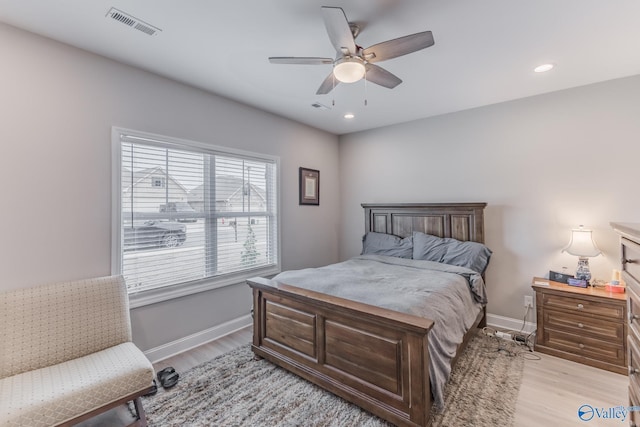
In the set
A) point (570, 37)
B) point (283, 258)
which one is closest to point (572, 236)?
point (570, 37)

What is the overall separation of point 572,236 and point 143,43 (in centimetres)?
411

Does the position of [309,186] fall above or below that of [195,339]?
above

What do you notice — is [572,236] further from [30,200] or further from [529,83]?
[30,200]

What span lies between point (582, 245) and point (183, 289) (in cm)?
384

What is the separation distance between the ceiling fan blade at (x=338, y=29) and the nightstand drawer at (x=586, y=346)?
3.05 m

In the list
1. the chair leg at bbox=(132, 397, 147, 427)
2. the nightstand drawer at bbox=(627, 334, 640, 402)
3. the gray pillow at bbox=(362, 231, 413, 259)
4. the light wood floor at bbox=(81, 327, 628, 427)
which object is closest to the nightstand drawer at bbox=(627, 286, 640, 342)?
the nightstand drawer at bbox=(627, 334, 640, 402)

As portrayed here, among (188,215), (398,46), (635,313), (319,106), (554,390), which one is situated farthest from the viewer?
(319,106)

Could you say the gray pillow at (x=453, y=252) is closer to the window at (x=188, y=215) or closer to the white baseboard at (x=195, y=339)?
the window at (x=188, y=215)

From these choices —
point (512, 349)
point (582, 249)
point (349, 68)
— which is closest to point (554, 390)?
point (512, 349)

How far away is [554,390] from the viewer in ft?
7.03

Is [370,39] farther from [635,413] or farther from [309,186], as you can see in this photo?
[635,413]

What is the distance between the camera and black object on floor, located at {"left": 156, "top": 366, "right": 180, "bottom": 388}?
7.22 ft

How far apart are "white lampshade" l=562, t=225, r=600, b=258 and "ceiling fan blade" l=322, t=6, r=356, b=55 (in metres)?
2.72

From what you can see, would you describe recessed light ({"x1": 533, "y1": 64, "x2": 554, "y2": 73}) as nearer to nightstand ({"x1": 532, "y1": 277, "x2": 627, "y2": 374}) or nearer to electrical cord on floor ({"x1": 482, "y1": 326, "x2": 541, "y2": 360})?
nightstand ({"x1": 532, "y1": 277, "x2": 627, "y2": 374})
